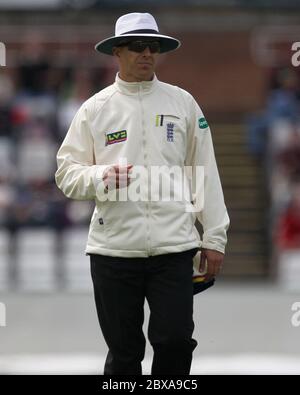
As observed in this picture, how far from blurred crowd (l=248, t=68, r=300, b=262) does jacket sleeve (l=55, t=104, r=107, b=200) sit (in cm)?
889

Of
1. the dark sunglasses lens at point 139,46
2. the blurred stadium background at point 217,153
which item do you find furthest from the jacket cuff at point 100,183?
the blurred stadium background at point 217,153

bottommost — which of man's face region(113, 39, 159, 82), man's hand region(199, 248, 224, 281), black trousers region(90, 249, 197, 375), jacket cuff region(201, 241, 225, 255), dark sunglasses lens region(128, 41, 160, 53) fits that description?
black trousers region(90, 249, 197, 375)

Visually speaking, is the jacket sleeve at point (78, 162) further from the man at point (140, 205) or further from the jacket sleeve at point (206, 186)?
the jacket sleeve at point (206, 186)

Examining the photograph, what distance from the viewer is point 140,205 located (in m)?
5.01

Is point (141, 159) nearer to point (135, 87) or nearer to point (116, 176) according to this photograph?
point (116, 176)

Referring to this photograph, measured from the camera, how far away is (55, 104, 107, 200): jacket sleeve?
5.04 m

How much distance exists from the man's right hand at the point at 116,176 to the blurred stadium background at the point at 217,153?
383cm

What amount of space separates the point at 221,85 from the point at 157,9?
1.73 meters

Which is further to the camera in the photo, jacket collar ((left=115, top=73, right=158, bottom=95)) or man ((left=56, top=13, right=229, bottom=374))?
jacket collar ((left=115, top=73, right=158, bottom=95))

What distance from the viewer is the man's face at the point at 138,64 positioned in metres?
5.09

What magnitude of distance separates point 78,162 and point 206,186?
0.60 m

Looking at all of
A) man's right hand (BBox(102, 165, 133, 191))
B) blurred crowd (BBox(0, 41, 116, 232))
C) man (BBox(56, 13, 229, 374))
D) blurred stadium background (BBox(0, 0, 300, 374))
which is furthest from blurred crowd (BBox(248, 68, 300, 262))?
man's right hand (BBox(102, 165, 133, 191))

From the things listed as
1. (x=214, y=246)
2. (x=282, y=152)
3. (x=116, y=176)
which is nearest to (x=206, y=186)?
(x=214, y=246)

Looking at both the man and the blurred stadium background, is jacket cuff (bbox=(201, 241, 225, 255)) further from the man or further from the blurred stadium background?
the blurred stadium background
